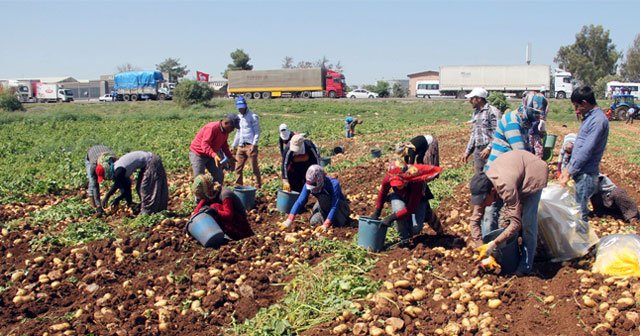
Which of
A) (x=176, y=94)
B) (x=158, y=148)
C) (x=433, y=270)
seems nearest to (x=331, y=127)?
(x=158, y=148)

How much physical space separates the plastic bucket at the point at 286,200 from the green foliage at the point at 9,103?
34949 mm

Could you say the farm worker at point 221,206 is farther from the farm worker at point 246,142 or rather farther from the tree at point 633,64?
the tree at point 633,64

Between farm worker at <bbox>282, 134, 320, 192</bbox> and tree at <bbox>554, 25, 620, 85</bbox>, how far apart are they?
63.0 m

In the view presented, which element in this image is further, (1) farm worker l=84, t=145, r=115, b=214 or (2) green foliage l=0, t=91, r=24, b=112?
(2) green foliage l=0, t=91, r=24, b=112

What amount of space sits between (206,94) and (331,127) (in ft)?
64.8

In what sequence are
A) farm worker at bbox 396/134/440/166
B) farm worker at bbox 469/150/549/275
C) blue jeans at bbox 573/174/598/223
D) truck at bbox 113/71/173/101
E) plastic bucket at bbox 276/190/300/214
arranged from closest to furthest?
farm worker at bbox 469/150/549/275 < blue jeans at bbox 573/174/598/223 < farm worker at bbox 396/134/440/166 < plastic bucket at bbox 276/190/300/214 < truck at bbox 113/71/173/101

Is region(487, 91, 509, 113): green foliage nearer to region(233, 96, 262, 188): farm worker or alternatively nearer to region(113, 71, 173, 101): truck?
region(233, 96, 262, 188): farm worker

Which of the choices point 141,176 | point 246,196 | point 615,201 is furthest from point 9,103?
point 615,201

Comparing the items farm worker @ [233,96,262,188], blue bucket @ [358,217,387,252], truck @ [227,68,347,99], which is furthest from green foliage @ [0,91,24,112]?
blue bucket @ [358,217,387,252]

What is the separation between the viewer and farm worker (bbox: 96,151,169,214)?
749 centimetres

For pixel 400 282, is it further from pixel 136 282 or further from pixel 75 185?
pixel 75 185

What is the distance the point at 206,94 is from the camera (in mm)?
40688

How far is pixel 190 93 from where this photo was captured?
1553 inches

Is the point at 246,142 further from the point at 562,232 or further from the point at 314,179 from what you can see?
the point at 562,232
